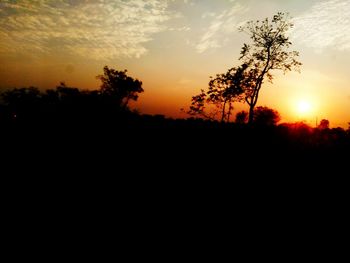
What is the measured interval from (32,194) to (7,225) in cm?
219

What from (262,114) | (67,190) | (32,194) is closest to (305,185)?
(67,190)

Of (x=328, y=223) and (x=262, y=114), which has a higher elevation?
(x=262, y=114)

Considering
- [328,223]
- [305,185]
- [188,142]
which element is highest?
[188,142]

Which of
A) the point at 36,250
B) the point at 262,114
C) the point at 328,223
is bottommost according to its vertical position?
the point at 36,250

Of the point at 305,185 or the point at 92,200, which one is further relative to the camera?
the point at 305,185

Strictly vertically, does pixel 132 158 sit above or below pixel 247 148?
below

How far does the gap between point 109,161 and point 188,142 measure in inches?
243

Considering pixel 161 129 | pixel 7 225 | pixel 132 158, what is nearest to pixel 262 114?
pixel 161 129

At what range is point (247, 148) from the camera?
58.4 feet

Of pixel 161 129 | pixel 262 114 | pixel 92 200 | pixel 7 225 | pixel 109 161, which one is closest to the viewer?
pixel 7 225

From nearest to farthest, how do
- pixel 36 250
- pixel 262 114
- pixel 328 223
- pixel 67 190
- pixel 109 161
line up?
pixel 36 250
pixel 328 223
pixel 67 190
pixel 109 161
pixel 262 114

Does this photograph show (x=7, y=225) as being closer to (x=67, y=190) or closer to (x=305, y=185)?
(x=67, y=190)

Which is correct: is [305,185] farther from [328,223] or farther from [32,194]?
[32,194]

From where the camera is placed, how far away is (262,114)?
321 feet
